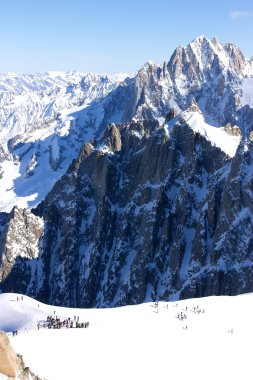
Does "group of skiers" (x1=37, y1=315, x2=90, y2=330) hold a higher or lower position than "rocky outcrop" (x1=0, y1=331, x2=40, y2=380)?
higher

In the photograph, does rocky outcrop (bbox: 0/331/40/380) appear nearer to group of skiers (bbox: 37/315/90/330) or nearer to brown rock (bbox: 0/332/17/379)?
brown rock (bbox: 0/332/17/379)

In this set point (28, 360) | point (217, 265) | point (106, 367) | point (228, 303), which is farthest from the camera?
point (217, 265)

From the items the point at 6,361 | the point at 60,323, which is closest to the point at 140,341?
the point at 60,323

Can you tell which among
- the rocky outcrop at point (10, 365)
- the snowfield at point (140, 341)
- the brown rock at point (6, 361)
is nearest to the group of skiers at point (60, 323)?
the snowfield at point (140, 341)

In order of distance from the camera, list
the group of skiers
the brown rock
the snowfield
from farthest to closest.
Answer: the group of skiers, the snowfield, the brown rock

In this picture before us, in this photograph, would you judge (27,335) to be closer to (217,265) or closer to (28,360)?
(28,360)

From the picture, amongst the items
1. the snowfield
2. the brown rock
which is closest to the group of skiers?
the snowfield

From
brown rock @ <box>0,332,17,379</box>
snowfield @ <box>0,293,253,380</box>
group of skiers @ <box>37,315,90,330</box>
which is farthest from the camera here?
group of skiers @ <box>37,315,90,330</box>

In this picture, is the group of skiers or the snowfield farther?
the group of skiers

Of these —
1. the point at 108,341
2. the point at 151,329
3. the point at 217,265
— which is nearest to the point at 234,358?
the point at 151,329
